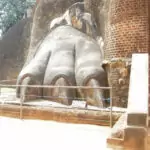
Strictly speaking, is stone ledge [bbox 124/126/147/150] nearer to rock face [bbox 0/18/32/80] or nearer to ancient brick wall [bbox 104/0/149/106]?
ancient brick wall [bbox 104/0/149/106]

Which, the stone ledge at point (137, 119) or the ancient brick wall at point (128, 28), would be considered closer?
the stone ledge at point (137, 119)

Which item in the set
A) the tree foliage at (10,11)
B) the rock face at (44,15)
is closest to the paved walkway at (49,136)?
the rock face at (44,15)

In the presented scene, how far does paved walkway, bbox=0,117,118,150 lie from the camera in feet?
19.1

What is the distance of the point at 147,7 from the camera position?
936 centimetres

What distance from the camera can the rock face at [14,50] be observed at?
61.4 feet

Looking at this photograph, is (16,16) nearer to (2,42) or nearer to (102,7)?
(2,42)

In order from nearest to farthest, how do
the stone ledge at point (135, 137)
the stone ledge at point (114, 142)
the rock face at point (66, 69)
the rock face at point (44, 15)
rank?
the stone ledge at point (135, 137) < the stone ledge at point (114, 142) < the rock face at point (66, 69) < the rock face at point (44, 15)

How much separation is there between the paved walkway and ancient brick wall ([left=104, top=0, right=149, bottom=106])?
1.95 m

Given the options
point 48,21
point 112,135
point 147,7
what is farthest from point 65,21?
point 112,135

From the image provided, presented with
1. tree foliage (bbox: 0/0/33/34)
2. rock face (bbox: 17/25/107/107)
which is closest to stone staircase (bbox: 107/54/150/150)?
rock face (bbox: 17/25/107/107)

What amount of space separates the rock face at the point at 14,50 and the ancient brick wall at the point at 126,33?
31.4ft

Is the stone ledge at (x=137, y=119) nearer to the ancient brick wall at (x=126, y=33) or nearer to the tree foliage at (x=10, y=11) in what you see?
the ancient brick wall at (x=126, y=33)

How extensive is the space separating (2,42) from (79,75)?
32.7ft

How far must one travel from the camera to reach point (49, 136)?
6.70 metres
